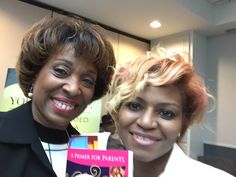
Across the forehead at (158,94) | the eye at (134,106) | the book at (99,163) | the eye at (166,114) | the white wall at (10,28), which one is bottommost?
the book at (99,163)

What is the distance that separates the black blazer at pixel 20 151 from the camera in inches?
26.6

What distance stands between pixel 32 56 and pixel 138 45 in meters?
2.78

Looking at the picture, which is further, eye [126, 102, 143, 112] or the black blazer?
eye [126, 102, 143, 112]

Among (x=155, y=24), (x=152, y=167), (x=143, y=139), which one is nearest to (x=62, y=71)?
(x=143, y=139)

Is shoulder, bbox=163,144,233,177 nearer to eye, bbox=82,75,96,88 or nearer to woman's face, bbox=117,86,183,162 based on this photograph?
woman's face, bbox=117,86,183,162

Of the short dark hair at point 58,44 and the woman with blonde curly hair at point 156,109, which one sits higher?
the short dark hair at point 58,44

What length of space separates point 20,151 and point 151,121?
34cm

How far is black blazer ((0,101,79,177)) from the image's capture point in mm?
677

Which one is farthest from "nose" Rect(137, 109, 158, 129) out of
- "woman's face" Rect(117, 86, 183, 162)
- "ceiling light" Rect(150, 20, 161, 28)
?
"ceiling light" Rect(150, 20, 161, 28)

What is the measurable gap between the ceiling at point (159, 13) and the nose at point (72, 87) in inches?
73.0

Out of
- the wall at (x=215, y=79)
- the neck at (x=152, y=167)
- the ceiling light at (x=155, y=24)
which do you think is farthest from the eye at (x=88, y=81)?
the wall at (x=215, y=79)

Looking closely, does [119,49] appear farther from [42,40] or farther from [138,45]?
[42,40]

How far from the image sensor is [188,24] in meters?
2.94

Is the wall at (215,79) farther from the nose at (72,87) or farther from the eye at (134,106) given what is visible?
the nose at (72,87)
